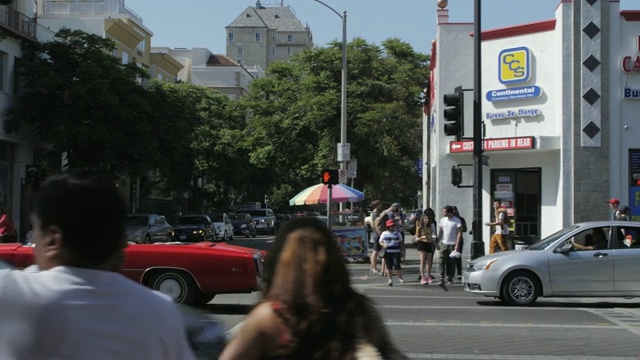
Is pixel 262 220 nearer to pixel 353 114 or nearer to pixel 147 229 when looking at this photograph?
pixel 353 114

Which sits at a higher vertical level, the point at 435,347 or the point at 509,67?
the point at 509,67

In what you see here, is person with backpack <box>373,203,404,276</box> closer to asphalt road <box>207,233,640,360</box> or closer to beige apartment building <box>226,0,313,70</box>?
asphalt road <box>207,233,640,360</box>

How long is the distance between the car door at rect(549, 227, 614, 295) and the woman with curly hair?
11793 millimetres

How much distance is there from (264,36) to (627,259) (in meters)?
126

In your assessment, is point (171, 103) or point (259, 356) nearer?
point (259, 356)

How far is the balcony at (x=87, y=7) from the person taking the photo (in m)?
52.6

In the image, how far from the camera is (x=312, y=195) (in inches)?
1044

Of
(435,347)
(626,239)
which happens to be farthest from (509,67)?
(435,347)

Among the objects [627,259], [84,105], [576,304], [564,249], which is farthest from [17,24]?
[627,259]

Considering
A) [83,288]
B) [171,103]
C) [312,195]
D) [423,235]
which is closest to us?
[83,288]

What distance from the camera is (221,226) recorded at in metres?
44.2

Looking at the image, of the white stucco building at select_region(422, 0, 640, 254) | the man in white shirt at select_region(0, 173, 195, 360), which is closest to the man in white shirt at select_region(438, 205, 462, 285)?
the white stucco building at select_region(422, 0, 640, 254)

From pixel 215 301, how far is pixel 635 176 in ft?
44.9

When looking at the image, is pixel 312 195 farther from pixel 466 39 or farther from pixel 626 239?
pixel 626 239
